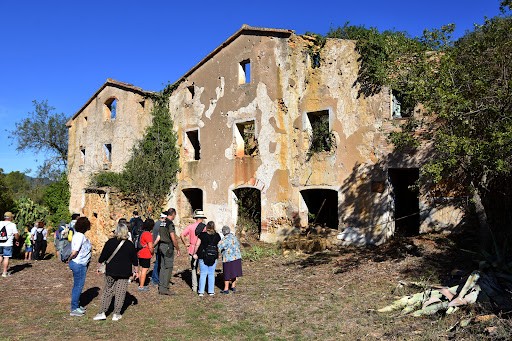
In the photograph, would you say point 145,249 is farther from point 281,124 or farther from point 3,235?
point 281,124

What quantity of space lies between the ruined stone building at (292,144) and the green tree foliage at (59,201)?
8.70 metres

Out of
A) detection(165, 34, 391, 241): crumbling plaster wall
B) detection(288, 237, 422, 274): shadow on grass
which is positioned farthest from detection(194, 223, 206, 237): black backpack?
detection(165, 34, 391, 241): crumbling plaster wall

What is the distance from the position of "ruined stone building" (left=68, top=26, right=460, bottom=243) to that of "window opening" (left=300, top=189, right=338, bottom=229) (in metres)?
0.04

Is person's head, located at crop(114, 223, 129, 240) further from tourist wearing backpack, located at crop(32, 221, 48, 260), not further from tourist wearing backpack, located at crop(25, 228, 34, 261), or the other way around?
tourist wearing backpack, located at crop(25, 228, 34, 261)

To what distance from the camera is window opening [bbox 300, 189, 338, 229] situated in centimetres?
1567

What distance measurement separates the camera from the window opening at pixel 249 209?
1645 cm

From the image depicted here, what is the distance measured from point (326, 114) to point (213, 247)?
772 centimetres

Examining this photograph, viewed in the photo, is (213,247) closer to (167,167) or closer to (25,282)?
(25,282)

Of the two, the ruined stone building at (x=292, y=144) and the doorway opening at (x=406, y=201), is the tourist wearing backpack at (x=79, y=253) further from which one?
the doorway opening at (x=406, y=201)

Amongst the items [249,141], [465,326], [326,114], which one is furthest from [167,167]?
[465,326]

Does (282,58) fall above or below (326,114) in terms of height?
above

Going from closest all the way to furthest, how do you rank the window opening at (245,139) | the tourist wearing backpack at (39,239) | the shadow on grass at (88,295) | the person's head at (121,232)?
the person's head at (121,232) → the shadow on grass at (88,295) → the tourist wearing backpack at (39,239) → the window opening at (245,139)

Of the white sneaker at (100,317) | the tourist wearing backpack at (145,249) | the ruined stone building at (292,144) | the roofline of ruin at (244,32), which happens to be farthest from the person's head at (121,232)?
the roofline of ruin at (244,32)

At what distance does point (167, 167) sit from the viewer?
19.1 metres
